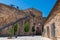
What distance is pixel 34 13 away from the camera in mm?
25453

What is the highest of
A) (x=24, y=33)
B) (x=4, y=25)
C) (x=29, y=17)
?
(x=29, y=17)

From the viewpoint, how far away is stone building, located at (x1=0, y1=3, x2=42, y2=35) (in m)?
23.6

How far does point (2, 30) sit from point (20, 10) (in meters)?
5.10

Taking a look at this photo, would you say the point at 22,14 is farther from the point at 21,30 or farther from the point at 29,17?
the point at 21,30

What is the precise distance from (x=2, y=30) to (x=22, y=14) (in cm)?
474

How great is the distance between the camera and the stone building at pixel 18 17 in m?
23.6

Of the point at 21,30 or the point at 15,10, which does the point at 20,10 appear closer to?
the point at 15,10

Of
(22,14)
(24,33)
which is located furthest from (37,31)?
(22,14)

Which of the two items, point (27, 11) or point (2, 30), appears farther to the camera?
point (27, 11)

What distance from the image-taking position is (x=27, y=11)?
2525 centimetres

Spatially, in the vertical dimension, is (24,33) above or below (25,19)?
below

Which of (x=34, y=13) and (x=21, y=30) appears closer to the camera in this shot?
(x=21, y=30)

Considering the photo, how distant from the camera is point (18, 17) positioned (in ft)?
80.8

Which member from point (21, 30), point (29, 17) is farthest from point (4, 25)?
point (29, 17)
